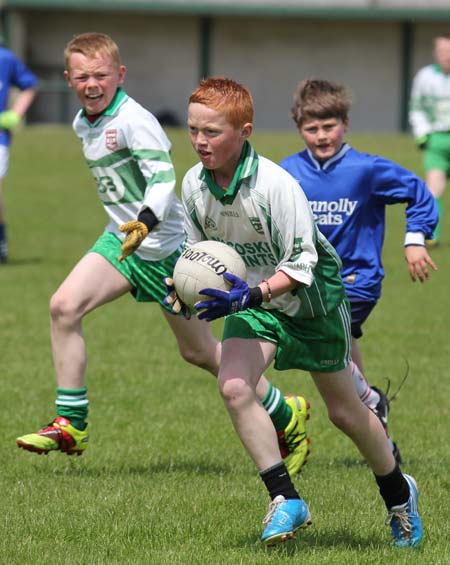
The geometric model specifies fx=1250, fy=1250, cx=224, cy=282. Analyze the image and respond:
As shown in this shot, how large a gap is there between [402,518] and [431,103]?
11.1 meters

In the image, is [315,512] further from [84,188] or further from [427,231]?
[84,188]

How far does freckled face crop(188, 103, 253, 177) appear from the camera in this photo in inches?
189

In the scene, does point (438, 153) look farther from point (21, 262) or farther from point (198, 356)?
point (198, 356)

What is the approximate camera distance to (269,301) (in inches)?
192

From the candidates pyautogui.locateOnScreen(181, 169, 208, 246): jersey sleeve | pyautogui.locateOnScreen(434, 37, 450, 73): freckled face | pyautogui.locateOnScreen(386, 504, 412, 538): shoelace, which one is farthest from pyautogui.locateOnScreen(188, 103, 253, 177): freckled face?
pyautogui.locateOnScreen(434, 37, 450, 73): freckled face

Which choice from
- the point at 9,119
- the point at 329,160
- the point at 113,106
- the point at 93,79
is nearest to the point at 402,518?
the point at 329,160

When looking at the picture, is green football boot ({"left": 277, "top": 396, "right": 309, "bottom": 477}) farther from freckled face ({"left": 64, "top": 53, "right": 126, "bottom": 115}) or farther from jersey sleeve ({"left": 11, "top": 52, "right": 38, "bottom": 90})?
jersey sleeve ({"left": 11, "top": 52, "right": 38, "bottom": 90})

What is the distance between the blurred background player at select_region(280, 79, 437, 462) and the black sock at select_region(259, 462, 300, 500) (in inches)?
61.3

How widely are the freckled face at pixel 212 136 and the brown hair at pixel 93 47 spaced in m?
1.96

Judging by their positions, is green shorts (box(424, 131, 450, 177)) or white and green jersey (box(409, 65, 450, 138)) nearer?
green shorts (box(424, 131, 450, 177))

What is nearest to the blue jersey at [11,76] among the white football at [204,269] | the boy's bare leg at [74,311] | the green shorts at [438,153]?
the green shorts at [438,153]

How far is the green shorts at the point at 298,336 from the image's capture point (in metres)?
4.99

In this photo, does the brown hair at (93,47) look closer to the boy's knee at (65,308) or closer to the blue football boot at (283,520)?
the boy's knee at (65,308)

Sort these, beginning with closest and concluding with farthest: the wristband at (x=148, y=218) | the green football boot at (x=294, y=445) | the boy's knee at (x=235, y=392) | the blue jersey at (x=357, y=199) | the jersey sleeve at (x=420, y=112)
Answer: the boy's knee at (x=235, y=392), the wristband at (x=148, y=218), the blue jersey at (x=357, y=199), the green football boot at (x=294, y=445), the jersey sleeve at (x=420, y=112)
